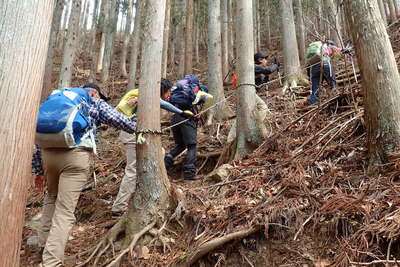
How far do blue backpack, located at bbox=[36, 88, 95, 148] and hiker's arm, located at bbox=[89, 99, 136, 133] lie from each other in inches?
11.2

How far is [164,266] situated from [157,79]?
2059 millimetres

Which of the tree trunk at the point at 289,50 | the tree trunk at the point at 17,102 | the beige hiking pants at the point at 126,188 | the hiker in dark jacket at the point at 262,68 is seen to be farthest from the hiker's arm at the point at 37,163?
the tree trunk at the point at 289,50

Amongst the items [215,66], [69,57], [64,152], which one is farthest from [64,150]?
[215,66]

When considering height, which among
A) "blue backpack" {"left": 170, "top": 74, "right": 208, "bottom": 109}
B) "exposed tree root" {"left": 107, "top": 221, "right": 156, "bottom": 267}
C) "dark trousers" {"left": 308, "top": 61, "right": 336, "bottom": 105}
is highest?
"dark trousers" {"left": 308, "top": 61, "right": 336, "bottom": 105}

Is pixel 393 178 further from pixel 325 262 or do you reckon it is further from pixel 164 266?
pixel 164 266

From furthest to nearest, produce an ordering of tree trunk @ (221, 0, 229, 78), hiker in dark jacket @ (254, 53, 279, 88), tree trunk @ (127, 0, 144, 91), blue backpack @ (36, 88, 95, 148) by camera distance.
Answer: tree trunk @ (221, 0, 229, 78), tree trunk @ (127, 0, 144, 91), hiker in dark jacket @ (254, 53, 279, 88), blue backpack @ (36, 88, 95, 148)

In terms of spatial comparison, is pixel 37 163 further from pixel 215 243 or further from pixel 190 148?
pixel 215 243

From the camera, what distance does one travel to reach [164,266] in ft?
11.5

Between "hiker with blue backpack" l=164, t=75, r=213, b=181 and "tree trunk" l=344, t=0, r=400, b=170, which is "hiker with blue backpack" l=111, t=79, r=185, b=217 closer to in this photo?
"hiker with blue backpack" l=164, t=75, r=213, b=181

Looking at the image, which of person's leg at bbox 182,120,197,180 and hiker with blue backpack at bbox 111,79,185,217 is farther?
person's leg at bbox 182,120,197,180

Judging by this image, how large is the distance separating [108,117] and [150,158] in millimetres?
743

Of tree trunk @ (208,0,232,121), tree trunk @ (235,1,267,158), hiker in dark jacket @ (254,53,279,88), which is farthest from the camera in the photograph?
hiker in dark jacket @ (254,53,279,88)

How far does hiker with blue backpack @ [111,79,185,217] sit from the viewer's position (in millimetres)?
5047

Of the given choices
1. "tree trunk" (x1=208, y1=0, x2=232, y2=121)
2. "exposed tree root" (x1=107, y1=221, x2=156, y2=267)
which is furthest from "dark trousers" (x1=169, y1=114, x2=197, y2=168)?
"tree trunk" (x1=208, y1=0, x2=232, y2=121)
